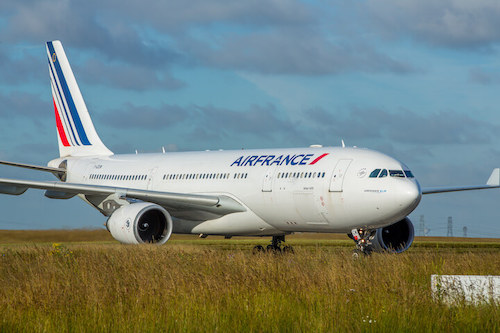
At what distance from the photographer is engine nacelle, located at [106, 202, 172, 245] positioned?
947 inches

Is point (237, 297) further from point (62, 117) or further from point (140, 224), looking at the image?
point (62, 117)

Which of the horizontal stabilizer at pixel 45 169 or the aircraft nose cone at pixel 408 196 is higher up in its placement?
the horizontal stabilizer at pixel 45 169

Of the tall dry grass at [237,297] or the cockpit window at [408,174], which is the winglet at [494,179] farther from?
the tall dry grass at [237,297]

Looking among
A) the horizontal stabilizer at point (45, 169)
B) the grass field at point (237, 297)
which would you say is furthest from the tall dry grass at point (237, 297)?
the horizontal stabilizer at point (45, 169)

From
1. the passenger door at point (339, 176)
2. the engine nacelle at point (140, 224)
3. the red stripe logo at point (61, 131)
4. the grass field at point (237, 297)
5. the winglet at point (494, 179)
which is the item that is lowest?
the grass field at point (237, 297)

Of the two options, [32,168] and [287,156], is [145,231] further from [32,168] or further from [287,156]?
[32,168]

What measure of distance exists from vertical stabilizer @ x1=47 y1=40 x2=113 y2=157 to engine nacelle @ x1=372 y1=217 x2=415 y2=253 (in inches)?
598

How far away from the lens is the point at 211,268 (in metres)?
15.5

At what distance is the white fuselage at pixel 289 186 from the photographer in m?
21.3

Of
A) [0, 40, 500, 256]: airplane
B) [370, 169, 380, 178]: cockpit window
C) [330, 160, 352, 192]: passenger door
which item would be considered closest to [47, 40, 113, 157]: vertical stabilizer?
[0, 40, 500, 256]: airplane

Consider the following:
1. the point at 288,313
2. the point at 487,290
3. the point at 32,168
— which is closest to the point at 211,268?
the point at 288,313

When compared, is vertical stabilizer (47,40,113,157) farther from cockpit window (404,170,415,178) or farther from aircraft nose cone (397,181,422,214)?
aircraft nose cone (397,181,422,214)

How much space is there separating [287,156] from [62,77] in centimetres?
1678

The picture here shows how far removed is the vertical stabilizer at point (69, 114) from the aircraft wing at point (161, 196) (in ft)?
30.1
